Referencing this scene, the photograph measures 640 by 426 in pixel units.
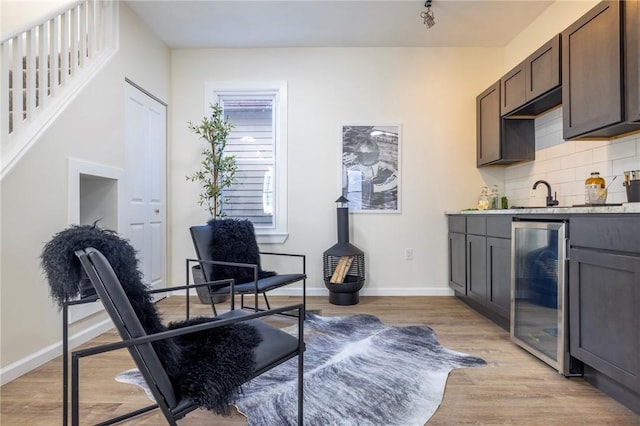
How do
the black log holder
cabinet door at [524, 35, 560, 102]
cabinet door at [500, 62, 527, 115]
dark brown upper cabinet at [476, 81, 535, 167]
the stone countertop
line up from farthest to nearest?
1. the black log holder
2. dark brown upper cabinet at [476, 81, 535, 167]
3. cabinet door at [500, 62, 527, 115]
4. cabinet door at [524, 35, 560, 102]
5. the stone countertop

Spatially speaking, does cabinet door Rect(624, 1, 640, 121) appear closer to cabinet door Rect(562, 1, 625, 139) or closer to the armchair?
cabinet door Rect(562, 1, 625, 139)

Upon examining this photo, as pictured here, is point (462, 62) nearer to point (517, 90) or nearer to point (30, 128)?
point (517, 90)

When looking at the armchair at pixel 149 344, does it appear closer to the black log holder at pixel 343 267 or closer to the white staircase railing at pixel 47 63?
the white staircase railing at pixel 47 63

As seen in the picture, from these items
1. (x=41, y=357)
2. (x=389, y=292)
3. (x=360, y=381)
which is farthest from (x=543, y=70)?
(x=41, y=357)

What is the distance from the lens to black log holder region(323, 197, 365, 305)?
11.3ft

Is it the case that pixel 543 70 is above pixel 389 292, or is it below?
above

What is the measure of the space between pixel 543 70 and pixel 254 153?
2842 mm

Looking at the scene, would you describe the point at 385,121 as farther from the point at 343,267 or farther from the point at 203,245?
the point at 203,245

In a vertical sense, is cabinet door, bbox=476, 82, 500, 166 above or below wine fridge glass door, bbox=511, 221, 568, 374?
above

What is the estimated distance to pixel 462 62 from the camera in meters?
3.82

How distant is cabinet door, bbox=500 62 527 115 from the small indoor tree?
2.76 m

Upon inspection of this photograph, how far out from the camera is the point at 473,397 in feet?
5.68

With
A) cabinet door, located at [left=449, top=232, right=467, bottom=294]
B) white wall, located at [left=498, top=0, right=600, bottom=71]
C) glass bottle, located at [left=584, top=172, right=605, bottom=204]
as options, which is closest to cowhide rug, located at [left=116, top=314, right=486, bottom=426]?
cabinet door, located at [left=449, top=232, right=467, bottom=294]

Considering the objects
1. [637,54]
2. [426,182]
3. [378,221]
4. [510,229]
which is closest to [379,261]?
[378,221]
